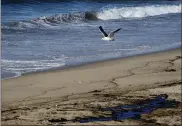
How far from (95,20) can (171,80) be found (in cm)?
1407

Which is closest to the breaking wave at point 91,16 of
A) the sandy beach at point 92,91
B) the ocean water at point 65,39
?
the ocean water at point 65,39

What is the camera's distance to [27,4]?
1145 inches

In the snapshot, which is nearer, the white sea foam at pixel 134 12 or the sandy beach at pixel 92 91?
the sandy beach at pixel 92 91

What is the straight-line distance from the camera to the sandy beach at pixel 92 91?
759 centimetres

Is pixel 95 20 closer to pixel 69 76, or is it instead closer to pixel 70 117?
pixel 69 76

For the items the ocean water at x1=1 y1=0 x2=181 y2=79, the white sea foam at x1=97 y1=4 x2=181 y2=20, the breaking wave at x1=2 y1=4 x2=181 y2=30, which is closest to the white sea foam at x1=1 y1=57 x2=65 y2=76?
the ocean water at x1=1 y1=0 x2=181 y2=79

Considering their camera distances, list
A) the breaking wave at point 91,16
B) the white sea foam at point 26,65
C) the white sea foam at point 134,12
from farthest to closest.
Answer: the white sea foam at point 134,12 → the breaking wave at point 91,16 → the white sea foam at point 26,65

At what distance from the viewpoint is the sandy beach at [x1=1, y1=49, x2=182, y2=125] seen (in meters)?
7.59

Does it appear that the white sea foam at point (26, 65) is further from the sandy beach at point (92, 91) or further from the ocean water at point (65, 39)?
the sandy beach at point (92, 91)

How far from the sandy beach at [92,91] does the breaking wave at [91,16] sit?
302 inches

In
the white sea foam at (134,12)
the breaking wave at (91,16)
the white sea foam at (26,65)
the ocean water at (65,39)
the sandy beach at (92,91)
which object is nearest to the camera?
the sandy beach at (92,91)

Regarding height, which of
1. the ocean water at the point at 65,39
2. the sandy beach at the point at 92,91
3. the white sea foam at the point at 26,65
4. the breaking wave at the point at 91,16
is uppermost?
the breaking wave at the point at 91,16

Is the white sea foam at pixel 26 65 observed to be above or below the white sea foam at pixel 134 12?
below

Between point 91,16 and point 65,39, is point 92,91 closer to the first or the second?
point 65,39
